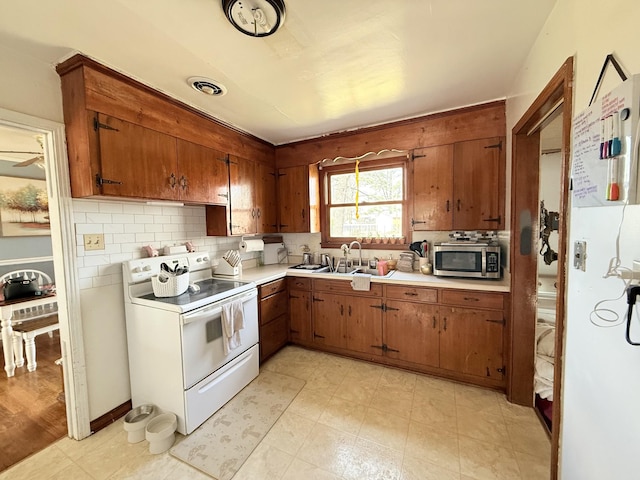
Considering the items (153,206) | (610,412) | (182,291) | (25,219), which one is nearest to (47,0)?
(153,206)

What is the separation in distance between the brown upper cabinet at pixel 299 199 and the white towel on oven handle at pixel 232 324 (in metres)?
1.39

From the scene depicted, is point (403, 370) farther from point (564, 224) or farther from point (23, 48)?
point (23, 48)

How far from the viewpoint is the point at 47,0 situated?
3.95ft

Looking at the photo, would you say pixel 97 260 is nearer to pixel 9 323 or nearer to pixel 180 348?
pixel 180 348

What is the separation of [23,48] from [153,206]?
46.4 inches

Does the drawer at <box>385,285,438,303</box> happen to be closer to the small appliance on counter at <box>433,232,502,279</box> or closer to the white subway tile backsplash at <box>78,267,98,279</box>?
the small appliance on counter at <box>433,232,502,279</box>

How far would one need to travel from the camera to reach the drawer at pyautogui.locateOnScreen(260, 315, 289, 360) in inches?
105

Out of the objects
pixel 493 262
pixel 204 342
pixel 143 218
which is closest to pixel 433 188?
pixel 493 262

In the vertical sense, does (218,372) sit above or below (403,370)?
above

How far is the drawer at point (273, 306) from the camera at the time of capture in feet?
8.80

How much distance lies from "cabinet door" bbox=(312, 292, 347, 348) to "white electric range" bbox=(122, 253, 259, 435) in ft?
2.88

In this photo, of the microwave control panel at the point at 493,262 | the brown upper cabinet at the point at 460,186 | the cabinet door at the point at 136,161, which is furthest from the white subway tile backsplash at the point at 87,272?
the microwave control panel at the point at 493,262

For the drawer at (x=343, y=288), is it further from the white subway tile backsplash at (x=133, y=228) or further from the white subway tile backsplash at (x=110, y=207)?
the white subway tile backsplash at (x=110, y=207)

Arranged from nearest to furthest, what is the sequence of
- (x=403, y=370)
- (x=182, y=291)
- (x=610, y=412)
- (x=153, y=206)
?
1. (x=610, y=412)
2. (x=182, y=291)
3. (x=153, y=206)
4. (x=403, y=370)
